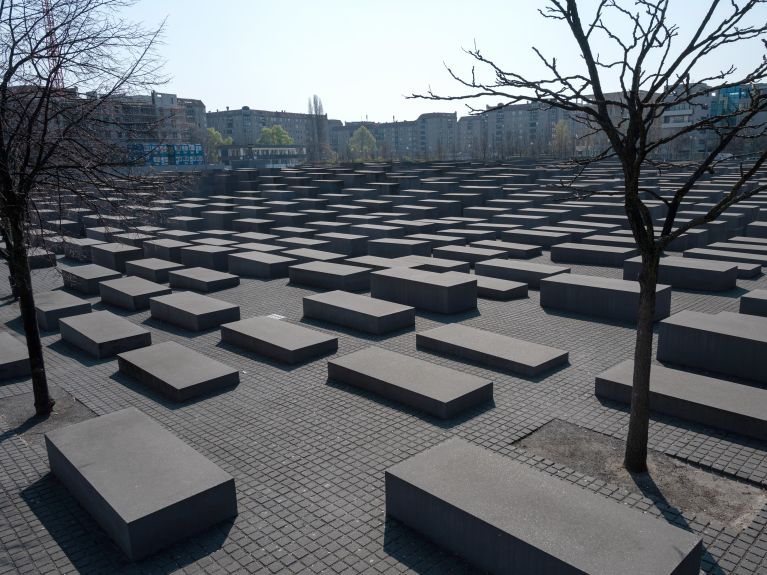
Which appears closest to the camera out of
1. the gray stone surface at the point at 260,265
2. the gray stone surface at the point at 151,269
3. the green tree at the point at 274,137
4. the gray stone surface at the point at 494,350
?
the gray stone surface at the point at 494,350

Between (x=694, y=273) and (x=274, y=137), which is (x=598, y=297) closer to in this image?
(x=694, y=273)

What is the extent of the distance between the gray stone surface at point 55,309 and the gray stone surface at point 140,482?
335 inches

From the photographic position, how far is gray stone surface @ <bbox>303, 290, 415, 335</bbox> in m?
14.6

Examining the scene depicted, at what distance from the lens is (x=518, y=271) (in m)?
19.4

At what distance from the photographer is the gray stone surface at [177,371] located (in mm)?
10922

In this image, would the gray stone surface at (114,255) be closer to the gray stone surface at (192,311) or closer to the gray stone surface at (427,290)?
the gray stone surface at (192,311)

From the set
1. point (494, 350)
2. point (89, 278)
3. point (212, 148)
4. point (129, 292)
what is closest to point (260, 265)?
point (129, 292)

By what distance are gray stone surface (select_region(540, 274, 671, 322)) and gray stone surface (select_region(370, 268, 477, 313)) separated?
2.17m

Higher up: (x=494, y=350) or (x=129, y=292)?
(x=129, y=292)

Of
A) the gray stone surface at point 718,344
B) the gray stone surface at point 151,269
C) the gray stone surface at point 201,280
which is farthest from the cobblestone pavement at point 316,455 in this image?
the gray stone surface at point 151,269

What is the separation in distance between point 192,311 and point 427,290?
627cm

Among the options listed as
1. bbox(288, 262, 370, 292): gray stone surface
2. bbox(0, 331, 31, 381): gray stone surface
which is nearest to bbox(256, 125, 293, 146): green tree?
bbox(288, 262, 370, 292): gray stone surface

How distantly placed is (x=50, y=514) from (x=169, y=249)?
18083mm

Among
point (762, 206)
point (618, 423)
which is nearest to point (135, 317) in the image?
point (618, 423)
